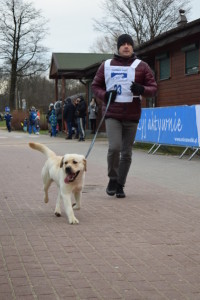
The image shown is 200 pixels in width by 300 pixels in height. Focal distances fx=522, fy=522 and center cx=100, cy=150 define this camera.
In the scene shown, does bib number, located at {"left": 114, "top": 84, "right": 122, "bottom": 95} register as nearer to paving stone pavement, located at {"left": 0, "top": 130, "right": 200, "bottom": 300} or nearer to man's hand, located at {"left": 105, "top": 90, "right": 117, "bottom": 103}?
man's hand, located at {"left": 105, "top": 90, "right": 117, "bottom": 103}

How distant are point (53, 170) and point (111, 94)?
158 cm

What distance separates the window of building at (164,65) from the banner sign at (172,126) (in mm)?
6117

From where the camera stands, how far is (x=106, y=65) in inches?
290

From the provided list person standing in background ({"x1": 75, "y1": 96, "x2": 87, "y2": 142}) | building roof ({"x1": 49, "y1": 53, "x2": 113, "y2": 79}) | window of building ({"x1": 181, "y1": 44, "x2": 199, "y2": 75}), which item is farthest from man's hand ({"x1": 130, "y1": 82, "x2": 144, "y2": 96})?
building roof ({"x1": 49, "y1": 53, "x2": 113, "y2": 79})

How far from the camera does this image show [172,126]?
14.2 metres

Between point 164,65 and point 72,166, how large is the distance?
1730cm

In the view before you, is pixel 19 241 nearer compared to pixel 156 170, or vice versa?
pixel 19 241

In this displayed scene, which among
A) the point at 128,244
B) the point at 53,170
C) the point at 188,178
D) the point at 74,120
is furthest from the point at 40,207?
the point at 74,120

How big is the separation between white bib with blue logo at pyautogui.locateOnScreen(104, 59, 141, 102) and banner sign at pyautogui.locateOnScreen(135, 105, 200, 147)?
225 inches

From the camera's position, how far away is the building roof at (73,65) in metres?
29.7

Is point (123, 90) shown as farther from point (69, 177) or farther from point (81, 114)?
point (81, 114)

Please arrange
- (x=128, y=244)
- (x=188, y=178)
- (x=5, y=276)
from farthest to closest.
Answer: (x=188, y=178) → (x=128, y=244) → (x=5, y=276)

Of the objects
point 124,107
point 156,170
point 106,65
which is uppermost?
point 106,65

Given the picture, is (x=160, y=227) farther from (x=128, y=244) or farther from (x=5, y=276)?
(x=5, y=276)
